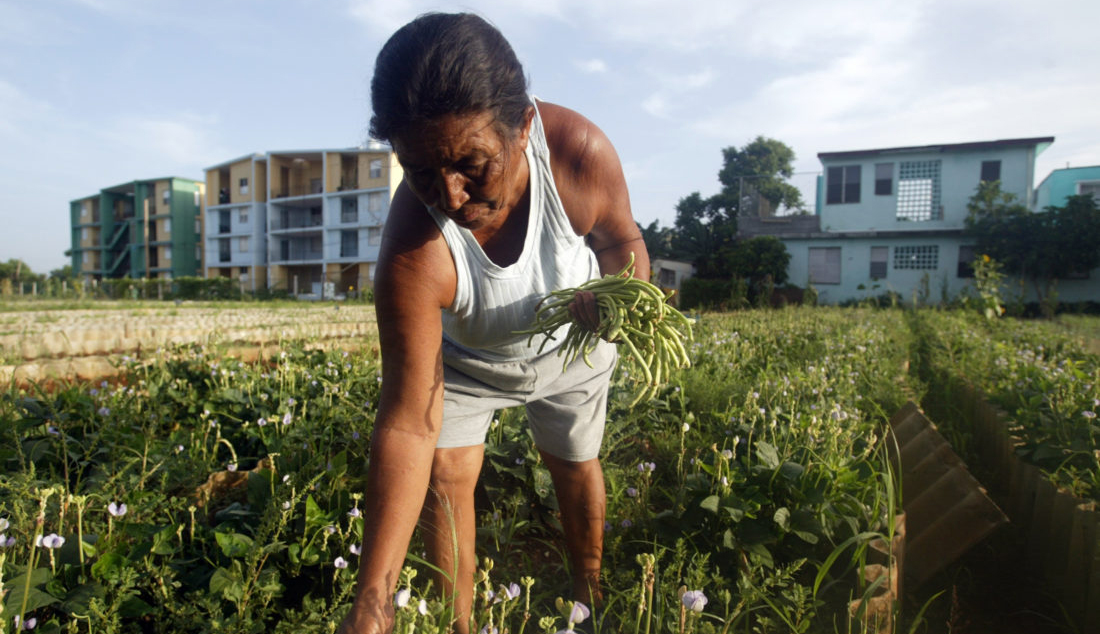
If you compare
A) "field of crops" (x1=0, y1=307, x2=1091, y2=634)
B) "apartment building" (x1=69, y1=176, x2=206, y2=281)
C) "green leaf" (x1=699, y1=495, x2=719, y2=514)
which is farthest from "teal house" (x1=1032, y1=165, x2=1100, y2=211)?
"apartment building" (x1=69, y1=176, x2=206, y2=281)

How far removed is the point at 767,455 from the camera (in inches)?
82.3

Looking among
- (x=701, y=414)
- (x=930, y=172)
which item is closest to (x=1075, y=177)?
(x=930, y=172)

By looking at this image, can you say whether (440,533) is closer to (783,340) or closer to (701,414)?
(701,414)

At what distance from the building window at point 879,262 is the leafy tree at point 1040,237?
2607 mm

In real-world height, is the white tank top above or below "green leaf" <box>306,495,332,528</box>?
above

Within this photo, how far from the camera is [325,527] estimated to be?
1.76m

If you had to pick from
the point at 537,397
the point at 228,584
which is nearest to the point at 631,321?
the point at 537,397

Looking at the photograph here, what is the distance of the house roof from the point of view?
2050 centimetres

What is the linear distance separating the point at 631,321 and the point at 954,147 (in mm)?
24318

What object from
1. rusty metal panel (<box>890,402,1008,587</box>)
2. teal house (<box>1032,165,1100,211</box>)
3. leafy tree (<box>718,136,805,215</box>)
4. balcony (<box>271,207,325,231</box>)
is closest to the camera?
rusty metal panel (<box>890,402,1008,587</box>)

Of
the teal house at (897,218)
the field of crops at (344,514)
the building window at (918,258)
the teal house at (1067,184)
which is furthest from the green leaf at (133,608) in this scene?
the teal house at (1067,184)

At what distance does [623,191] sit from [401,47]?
804 mm

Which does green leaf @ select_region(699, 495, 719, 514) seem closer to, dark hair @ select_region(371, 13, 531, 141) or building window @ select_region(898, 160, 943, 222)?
dark hair @ select_region(371, 13, 531, 141)

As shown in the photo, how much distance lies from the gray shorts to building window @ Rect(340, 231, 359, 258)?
139 feet
